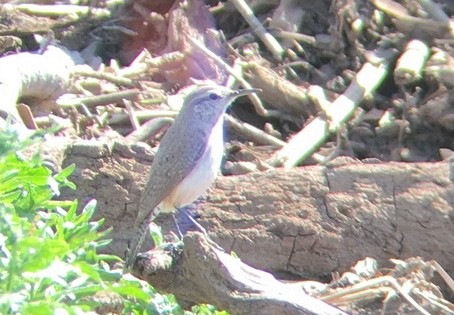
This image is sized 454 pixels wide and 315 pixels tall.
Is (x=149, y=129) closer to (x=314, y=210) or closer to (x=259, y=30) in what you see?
(x=259, y=30)

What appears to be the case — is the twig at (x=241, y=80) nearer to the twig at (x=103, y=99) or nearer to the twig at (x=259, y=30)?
the twig at (x=259, y=30)

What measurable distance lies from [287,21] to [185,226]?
7.37ft

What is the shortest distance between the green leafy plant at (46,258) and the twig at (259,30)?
2.84 meters

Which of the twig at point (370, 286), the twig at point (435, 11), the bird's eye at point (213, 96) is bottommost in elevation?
the twig at point (370, 286)

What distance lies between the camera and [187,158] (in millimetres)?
7566

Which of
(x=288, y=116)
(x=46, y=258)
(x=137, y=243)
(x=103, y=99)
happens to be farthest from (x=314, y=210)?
(x=46, y=258)

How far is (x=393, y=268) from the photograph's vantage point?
Answer: 22.3 feet

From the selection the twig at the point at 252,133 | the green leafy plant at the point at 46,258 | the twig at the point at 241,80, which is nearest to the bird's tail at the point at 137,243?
the green leafy plant at the point at 46,258

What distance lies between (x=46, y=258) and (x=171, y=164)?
2.62 meters

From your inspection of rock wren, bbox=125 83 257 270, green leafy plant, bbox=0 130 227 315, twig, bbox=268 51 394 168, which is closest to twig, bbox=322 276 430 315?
green leafy plant, bbox=0 130 227 315

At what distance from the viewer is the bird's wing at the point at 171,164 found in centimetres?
716

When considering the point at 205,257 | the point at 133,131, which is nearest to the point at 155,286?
the point at 205,257

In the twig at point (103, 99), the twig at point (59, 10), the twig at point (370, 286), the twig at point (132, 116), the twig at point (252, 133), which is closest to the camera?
the twig at point (370, 286)

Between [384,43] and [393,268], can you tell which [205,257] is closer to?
[393,268]
